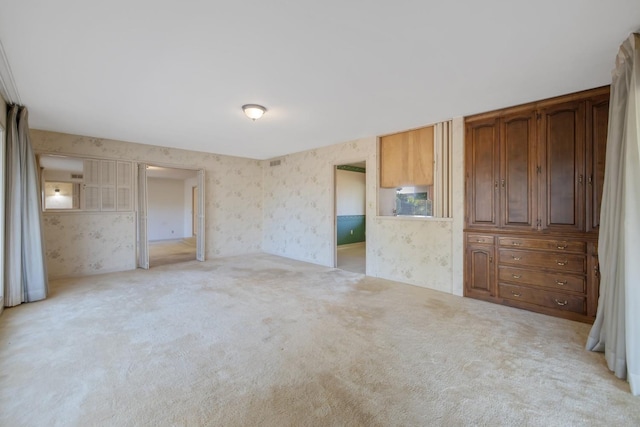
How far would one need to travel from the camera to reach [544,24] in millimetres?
1931

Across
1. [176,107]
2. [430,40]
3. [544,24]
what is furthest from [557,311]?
[176,107]

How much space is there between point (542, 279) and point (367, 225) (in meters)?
2.57

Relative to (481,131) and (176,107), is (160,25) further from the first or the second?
(481,131)

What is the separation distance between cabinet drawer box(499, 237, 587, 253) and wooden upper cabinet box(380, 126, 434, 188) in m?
1.34

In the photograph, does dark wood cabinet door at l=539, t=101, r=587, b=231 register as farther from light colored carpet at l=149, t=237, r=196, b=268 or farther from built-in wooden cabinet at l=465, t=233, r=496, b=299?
light colored carpet at l=149, t=237, r=196, b=268

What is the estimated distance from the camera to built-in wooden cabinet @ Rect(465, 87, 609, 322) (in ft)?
9.74

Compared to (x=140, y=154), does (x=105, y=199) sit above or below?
below

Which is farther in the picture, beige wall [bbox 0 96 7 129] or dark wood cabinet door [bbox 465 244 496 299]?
dark wood cabinet door [bbox 465 244 496 299]

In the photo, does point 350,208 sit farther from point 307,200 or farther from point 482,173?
point 482,173

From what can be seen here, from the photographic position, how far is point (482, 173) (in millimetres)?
3715

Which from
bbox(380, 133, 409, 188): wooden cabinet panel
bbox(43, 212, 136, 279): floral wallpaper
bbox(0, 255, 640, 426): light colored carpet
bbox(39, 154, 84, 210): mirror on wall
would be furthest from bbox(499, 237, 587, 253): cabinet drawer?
bbox(39, 154, 84, 210): mirror on wall

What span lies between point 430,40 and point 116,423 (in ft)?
10.6

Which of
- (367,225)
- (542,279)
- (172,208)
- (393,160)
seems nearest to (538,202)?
(542,279)

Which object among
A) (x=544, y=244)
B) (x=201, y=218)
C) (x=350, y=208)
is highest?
(x=350, y=208)
